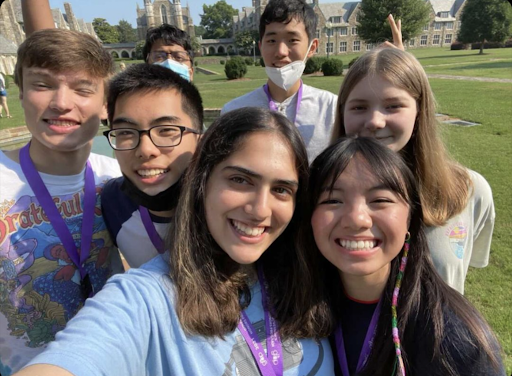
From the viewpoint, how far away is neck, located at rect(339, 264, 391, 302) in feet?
5.57

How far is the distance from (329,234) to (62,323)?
162 cm

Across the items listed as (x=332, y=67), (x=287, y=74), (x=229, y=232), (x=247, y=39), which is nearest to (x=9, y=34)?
(x=247, y=39)

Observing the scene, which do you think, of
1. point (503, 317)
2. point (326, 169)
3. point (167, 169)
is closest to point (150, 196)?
point (167, 169)

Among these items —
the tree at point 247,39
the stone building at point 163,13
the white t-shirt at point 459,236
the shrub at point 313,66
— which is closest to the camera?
the white t-shirt at point 459,236

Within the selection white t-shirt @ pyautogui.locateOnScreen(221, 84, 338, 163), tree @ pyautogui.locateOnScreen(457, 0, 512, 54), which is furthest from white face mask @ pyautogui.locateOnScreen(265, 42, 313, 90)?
tree @ pyautogui.locateOnScreen(457, 0, 512, 54)

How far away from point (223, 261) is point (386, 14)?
49996 mm

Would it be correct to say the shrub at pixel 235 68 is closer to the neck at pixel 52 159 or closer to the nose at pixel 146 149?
the neck at pixel 52 159

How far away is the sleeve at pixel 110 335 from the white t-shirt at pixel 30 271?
732mm

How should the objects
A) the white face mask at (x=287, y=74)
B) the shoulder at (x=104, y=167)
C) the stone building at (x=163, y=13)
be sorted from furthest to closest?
the stone building at (x=163, y=13) → the white face mask at (x=287, y=74) → the shoulder at (x=104, y=167)

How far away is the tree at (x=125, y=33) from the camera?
100625mm

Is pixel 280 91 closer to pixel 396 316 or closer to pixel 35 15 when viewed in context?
pixel 35 15

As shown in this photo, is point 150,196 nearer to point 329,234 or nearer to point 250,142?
point 250,142

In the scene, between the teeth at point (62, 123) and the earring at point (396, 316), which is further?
the teeth at point (62, 123)

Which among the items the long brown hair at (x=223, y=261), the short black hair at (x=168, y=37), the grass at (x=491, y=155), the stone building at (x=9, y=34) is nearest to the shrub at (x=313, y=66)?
the grass at (x=491, y=155)
